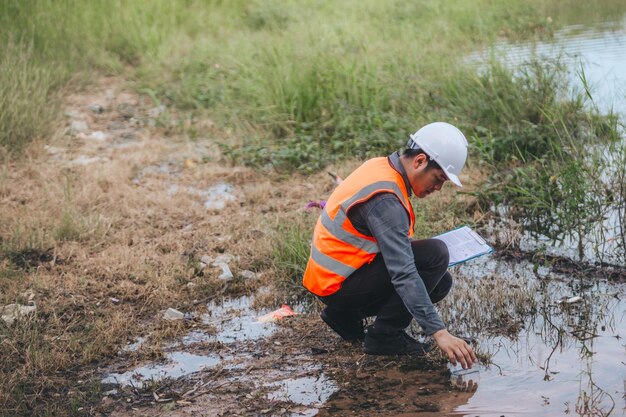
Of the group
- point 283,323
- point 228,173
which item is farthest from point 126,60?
point 283,323

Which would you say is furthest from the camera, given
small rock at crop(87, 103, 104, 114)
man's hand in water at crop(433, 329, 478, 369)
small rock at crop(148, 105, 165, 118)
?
small rock at crop(87, 103, 104, 114)

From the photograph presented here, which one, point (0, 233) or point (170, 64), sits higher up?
point (170, 64)

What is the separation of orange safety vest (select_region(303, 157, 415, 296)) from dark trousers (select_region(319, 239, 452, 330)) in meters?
0.05

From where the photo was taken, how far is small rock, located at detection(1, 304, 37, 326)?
Result: 4.19 m

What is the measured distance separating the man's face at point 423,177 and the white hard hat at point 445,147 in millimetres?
39

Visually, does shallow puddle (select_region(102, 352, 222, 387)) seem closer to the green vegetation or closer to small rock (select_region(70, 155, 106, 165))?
the green vegetation

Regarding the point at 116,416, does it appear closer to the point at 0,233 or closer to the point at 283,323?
the point at 283,323

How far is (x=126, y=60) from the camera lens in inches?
370

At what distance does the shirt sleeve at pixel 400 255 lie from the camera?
3268mm

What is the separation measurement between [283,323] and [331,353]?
17.3 inches

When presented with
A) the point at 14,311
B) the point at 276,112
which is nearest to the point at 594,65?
the point at 276,112

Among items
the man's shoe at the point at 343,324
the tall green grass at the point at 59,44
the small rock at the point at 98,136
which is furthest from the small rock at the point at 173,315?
the small rock at the point at 98,136

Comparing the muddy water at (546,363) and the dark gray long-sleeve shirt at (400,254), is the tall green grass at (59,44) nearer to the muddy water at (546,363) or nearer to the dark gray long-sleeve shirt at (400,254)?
the muddy water at (546,363)

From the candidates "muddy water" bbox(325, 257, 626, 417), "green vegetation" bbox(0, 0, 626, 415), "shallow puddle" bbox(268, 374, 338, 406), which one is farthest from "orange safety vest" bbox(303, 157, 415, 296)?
"green vegetation" bbox(0, 0, 626, 415)
